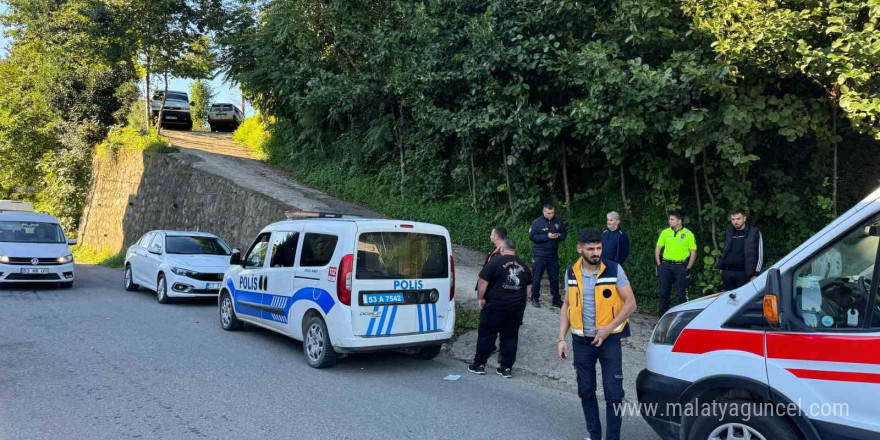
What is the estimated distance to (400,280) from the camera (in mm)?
6824

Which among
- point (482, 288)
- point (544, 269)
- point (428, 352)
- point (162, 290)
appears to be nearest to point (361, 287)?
point (482, 288)

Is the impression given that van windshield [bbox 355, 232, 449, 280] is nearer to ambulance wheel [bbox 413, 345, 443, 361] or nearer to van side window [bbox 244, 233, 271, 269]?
ambulance wheel [bbox 413, 345, 443, 361]

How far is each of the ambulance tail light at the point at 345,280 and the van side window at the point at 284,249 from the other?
1.26m

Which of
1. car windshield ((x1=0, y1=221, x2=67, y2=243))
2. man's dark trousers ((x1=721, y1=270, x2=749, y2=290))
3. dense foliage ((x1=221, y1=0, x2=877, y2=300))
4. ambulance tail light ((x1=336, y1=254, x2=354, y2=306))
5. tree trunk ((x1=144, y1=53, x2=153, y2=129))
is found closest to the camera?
ambulance tail light ((x1=336, y1=254, x2=354, y2=306))

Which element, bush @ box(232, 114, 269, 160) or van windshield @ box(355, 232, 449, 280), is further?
bush @ box(232, 114, 269, 160)

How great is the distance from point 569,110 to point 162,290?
8.98 m

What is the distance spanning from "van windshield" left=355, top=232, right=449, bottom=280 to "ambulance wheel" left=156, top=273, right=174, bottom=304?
268 inches

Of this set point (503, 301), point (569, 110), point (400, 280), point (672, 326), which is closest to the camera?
point (672, 326)

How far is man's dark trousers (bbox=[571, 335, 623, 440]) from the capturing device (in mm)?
4438

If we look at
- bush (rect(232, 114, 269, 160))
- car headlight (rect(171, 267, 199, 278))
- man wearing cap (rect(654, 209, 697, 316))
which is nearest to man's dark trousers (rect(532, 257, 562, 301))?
man wearing cap (rect(654, 209, 697, 316))

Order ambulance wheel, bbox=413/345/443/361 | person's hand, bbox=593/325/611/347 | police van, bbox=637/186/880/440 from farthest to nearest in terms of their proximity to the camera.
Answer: ambulance wheel, bbox=413/345/443/361, person's hand, bbox=593/325/611/347, police van, bbox=637/186/880/440

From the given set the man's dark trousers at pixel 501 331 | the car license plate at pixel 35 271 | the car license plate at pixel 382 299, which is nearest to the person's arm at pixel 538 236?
the man's dark trousers at pixel 501 331

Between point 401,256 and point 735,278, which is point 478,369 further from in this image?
point 735,278

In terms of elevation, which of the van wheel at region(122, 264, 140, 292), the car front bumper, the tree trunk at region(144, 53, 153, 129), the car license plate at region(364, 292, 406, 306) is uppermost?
the tree trunk at region(144, 53, 153, 129)
